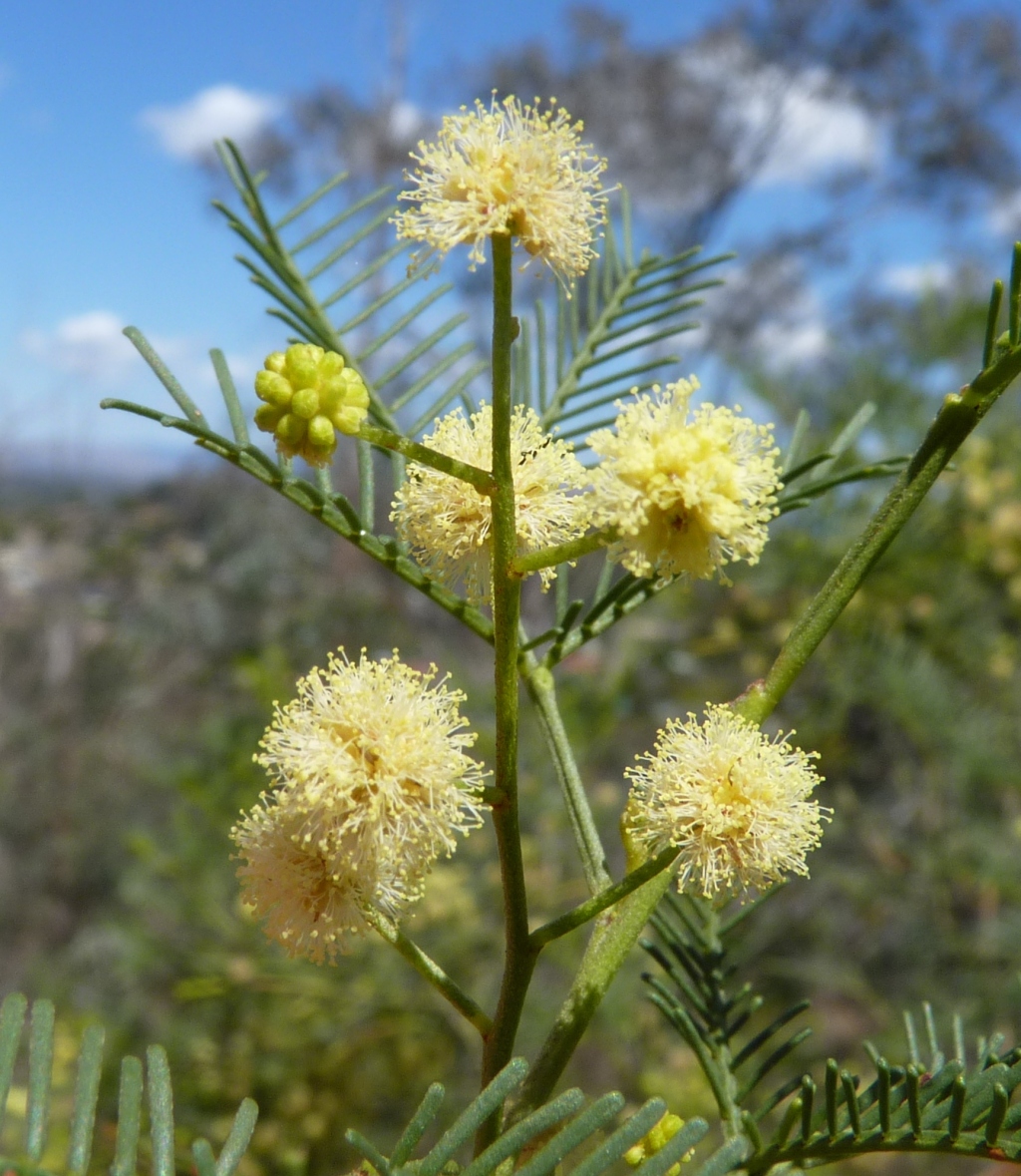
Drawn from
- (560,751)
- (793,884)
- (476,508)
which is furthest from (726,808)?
(793,884)

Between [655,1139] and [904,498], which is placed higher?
[904,498]

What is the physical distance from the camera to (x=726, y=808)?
517 millimetres

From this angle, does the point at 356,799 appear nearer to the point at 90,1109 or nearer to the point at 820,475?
the point at 90,1109

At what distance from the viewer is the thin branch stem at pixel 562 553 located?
1.37 feet

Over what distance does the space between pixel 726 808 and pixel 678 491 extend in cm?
18

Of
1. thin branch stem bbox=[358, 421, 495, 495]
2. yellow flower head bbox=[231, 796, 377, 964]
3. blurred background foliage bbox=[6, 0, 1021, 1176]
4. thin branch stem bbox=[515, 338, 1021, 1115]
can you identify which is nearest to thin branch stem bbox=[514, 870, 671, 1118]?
thin branch stem bbox=[515, 338, 1021, 1115]

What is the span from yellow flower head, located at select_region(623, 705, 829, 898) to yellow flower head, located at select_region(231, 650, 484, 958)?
10 centimetres

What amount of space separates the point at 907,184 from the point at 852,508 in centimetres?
672

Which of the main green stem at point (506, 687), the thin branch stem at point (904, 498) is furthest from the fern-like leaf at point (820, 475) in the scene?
the main green stem at point (506, 687)

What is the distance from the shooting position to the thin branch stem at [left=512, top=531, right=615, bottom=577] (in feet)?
1.37

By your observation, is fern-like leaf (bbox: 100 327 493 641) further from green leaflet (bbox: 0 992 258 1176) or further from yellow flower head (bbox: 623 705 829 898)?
green leaflet (bbox: 0 992 258 1176)

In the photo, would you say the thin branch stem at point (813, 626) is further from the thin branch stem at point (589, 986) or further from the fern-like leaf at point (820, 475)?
the fern-like leaf at point (820, 475)

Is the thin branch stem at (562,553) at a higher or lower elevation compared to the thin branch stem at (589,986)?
higher

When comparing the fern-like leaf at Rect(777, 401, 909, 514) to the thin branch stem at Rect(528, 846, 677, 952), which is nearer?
the thin branch stem at Rect(528, 846, 677, 952)
